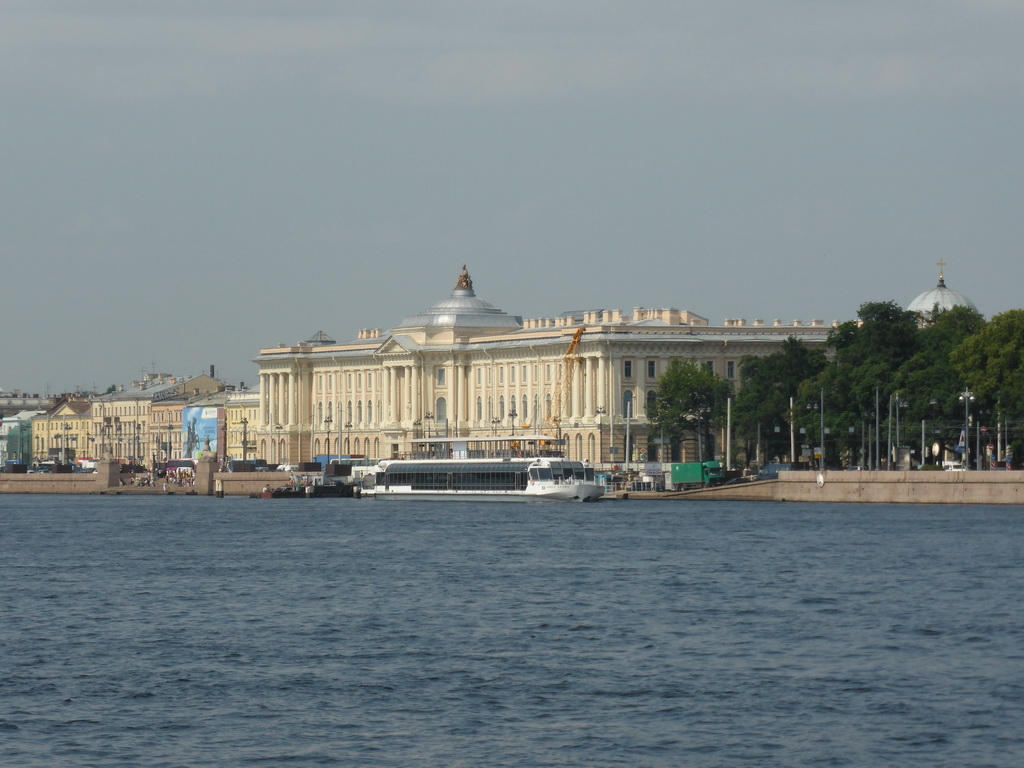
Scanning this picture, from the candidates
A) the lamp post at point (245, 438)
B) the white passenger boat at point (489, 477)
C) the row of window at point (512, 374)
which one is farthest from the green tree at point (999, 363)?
the lamp post at point (245, 438)

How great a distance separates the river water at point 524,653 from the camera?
24656 mm

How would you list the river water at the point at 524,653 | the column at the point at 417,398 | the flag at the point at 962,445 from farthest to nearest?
1. the column at the point at 417,398
2. the flag at the point at 962,445
3. the river water at the point at 524,653

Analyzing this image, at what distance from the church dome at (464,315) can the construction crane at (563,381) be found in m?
16.0

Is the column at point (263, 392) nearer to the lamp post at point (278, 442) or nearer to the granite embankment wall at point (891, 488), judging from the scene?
the lamp post at point (278, 442)

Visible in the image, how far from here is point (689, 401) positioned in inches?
4619

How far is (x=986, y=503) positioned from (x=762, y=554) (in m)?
23.7

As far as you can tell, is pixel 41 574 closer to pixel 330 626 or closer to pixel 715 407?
pixel 330 626

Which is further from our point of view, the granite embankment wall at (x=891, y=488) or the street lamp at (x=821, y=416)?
the street lamp at (x=821, y=416)

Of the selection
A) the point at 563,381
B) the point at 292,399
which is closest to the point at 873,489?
the point at 563,381

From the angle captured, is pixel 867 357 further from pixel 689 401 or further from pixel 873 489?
pixel 689 401

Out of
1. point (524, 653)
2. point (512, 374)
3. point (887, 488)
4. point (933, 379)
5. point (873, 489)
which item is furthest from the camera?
point (512, 374)

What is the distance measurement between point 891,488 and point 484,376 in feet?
219

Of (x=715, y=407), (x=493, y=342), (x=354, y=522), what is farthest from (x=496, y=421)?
(x=354, y=522)

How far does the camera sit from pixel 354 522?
254ft
